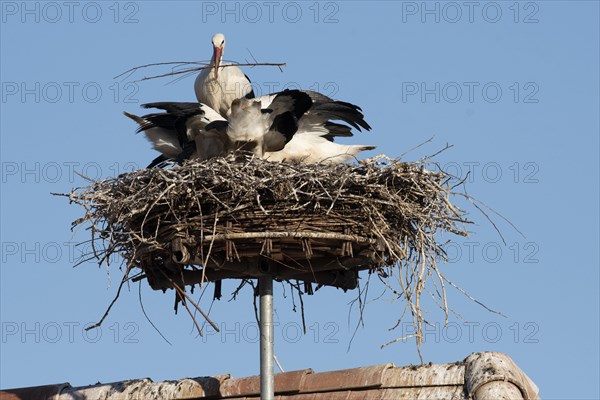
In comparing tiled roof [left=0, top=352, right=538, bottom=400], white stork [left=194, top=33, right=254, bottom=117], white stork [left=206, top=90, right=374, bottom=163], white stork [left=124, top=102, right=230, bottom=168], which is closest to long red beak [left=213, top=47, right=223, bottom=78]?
white stork [left=194, top=33, right=254, bottom=117]

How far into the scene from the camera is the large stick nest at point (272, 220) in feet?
26.6

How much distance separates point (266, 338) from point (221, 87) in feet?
8.13

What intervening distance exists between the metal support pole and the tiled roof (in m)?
0.95

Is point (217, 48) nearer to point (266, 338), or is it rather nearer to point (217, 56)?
point (217, 56)

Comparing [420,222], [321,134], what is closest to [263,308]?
[420,222]

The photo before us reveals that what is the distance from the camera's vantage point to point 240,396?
927cm

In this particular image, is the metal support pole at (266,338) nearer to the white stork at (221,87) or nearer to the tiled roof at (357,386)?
the tiled roof at (357,386)

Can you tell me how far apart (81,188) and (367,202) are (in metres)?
1.81

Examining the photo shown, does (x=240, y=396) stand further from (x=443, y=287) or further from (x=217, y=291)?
(x=443, y=287)

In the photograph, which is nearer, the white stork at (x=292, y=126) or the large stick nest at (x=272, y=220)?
the large stick nest at (x=272, y=220)

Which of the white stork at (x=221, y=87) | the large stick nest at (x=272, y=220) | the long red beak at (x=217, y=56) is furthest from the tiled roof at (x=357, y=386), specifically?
the long red beak at (x=217, y=56)

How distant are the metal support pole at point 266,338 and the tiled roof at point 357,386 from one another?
946 mm

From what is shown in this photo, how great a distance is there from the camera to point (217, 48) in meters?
10.4

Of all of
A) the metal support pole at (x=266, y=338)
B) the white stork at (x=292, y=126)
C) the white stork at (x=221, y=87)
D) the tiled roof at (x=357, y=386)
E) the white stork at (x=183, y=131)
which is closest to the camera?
the metal support pole at (x=266, y=338)
